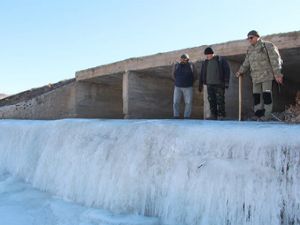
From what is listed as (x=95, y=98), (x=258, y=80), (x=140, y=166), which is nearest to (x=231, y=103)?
(x=258, y=80)

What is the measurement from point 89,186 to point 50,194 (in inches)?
45.7

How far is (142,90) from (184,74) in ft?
11.4

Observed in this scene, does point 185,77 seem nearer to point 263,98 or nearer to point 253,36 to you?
point 263,98

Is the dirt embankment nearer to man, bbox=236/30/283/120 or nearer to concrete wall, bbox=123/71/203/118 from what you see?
concrete wall, bbox=123/71/203/118

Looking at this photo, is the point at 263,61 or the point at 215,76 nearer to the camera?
the point at 263,61

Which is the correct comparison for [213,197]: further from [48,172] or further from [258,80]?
[48,172]

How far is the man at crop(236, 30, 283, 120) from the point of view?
6.61m

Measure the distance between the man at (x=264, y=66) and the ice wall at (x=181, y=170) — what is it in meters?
0.83

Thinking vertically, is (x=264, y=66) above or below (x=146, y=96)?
above

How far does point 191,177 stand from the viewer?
224 inches

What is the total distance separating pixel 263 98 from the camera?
6949 mm

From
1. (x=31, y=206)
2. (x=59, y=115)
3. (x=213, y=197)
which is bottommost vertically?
(x=31, y=206)

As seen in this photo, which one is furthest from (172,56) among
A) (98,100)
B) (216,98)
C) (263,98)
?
(98,100)

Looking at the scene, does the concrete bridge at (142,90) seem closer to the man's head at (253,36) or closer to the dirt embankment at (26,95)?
the dirt embankment at (26,95)
